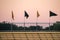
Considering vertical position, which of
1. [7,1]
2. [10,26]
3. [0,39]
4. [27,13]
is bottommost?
[0,39]

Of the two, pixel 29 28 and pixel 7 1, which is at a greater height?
pixel 7 1

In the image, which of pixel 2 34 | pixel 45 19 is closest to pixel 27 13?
pixel 45 19

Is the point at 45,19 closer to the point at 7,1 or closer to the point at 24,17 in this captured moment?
the point at 24,17

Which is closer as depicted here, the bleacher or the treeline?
the treeline

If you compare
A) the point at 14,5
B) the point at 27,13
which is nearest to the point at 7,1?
the point at 14,5

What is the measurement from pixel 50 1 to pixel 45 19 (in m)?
1.08

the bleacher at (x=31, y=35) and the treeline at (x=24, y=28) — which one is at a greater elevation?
the treeline at (x=24, y=28)

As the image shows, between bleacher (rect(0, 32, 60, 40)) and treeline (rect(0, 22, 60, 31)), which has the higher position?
treeline (rect(0, 22, 60, 31))

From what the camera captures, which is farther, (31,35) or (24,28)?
(31,35)

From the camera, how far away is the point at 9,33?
1129 cm

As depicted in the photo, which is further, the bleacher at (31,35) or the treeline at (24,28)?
the bleacher at (31,35)

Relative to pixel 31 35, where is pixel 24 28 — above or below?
above

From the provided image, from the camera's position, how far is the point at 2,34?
1134 centimetres

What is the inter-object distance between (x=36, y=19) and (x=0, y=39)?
2.37m
